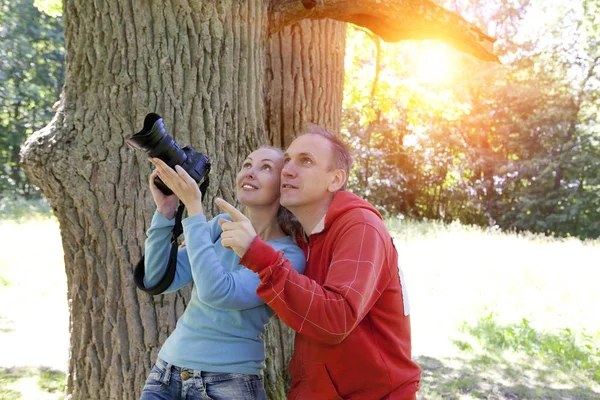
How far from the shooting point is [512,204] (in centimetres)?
2748

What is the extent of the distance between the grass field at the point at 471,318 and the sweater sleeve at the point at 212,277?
150 inches

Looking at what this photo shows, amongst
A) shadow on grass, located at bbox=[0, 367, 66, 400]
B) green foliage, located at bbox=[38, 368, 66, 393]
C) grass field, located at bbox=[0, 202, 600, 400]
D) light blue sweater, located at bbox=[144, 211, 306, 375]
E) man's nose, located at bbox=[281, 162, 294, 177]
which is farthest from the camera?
grass field, located at bbox=[0, 202, 600, 400]

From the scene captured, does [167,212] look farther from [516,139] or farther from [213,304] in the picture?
[516,139]

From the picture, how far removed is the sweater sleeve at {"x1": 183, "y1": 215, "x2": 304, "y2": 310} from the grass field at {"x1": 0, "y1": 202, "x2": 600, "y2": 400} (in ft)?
12.5

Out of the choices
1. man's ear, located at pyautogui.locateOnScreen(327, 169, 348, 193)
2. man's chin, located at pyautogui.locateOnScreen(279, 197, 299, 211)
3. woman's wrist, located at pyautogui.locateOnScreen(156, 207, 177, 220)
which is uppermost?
man's ear, located at pyautogui.locateOnScreen(327, 169, 348, 193)

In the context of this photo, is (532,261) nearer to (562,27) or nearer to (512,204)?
(512,204)

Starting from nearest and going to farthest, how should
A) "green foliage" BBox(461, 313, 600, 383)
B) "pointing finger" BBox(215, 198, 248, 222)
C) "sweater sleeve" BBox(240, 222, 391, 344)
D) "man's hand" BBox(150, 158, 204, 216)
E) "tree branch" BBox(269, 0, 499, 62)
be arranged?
"sweater sleeve" BBox(240, 222, 391, 344), "pointing finger" BBox(215, 198, 248, 222), "man's hand" BBox(150, 158, 204, 216), "tree branch" BBox(269, 0, 499, 62), "green foliage" BBox(461, 313, 600, 383)

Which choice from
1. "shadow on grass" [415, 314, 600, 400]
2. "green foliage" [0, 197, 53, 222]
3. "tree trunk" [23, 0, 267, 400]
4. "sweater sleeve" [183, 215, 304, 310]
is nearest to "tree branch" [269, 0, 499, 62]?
"tree trunk" [23, 0, 267, 400]

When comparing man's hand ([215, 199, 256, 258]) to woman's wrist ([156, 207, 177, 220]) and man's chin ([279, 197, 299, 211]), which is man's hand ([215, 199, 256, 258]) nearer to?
man's chin ([279, 197, 299, 211])

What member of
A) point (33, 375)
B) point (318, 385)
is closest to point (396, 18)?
point (318, 385)

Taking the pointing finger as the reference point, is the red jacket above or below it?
below

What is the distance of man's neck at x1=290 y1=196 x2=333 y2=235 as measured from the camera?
2.30m

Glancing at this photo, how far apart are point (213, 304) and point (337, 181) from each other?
0.70 m

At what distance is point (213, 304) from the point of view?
2.06 m
